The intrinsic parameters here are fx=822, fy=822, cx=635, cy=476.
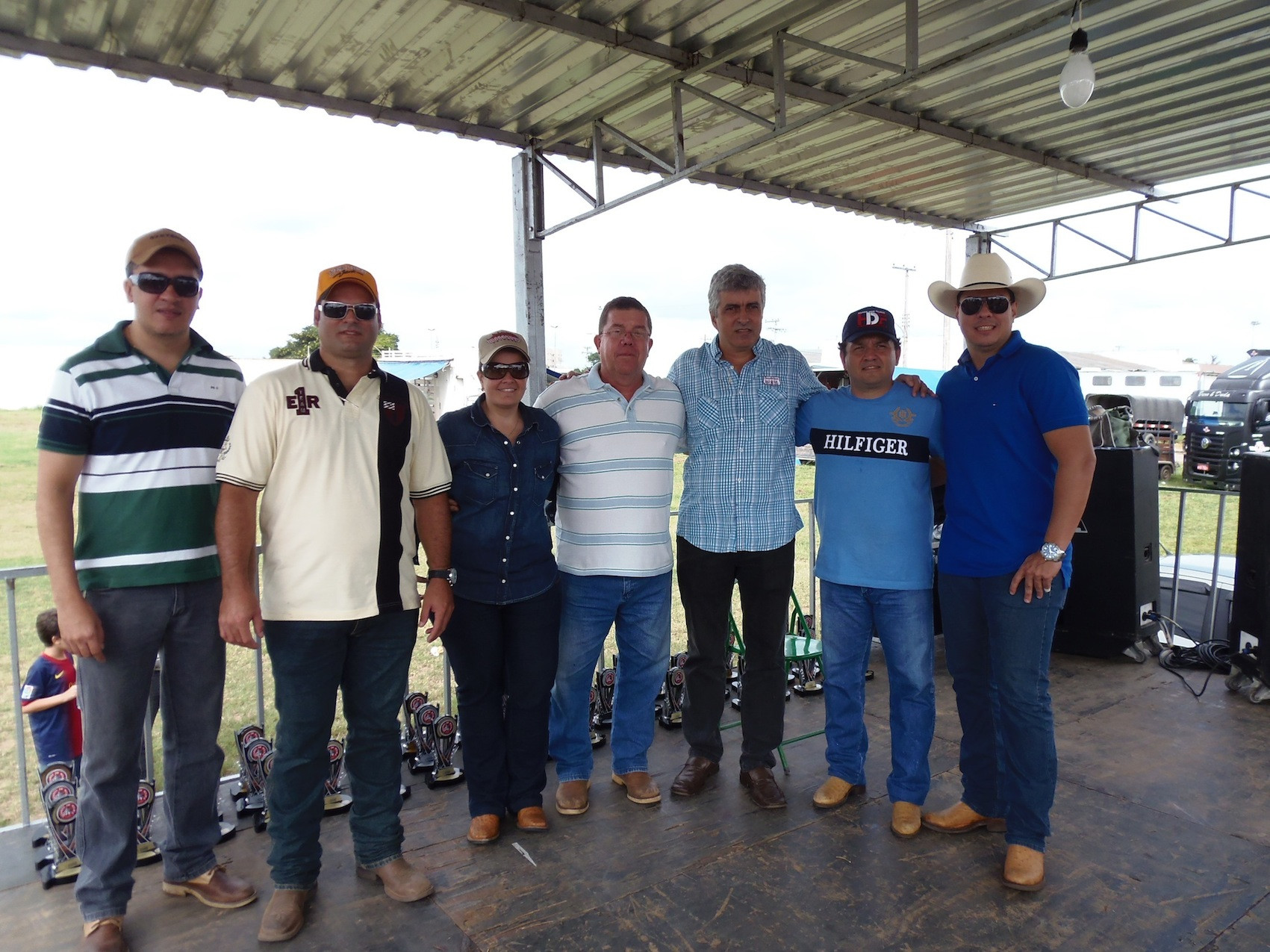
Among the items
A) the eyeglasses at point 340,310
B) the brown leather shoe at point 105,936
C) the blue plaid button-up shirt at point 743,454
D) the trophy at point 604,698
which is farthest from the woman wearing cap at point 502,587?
the brown leather shoe at point 105,936

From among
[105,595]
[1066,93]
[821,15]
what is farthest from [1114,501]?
[105,595]

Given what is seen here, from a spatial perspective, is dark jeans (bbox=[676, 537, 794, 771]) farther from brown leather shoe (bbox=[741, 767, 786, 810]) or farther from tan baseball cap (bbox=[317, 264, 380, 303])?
tan baseball cap (bbox=[317, 264, 380, 303])

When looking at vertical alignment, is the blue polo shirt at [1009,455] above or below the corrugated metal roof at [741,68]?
below

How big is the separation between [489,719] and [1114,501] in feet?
13.2

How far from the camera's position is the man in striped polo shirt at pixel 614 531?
118 inches

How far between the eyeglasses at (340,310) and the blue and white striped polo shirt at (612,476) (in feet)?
2.72

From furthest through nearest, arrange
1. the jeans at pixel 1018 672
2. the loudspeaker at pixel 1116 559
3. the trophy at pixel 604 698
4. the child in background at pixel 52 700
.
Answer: the loudspeaker at pixel 1116 559 < the trophy at pixel 604 698 < the child in background at pixel 52 700 < the jeans at pixel 1018 672

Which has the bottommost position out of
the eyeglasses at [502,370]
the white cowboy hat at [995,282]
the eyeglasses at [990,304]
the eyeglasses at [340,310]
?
the eyeglasses at [502,370]

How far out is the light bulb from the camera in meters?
4.34

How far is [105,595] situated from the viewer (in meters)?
2.26

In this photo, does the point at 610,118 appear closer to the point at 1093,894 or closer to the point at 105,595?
the point at 105,595

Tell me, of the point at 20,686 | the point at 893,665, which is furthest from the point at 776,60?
the point at 20,686

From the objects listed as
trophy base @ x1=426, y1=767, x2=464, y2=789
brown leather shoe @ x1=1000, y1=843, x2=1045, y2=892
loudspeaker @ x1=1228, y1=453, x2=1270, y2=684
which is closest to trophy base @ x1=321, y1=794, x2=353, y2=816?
trophy base @ x1=426, y1=767, x2=464, y2=789

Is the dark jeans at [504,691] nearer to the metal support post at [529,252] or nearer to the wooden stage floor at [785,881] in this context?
the wooden stage floor at [785,881]
